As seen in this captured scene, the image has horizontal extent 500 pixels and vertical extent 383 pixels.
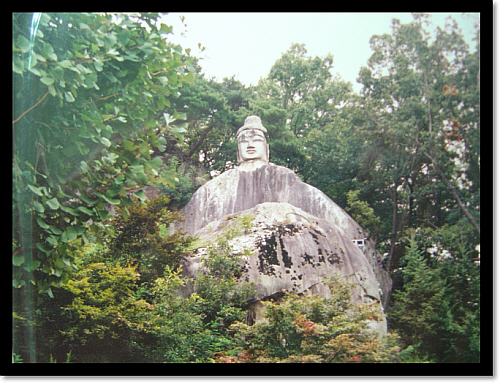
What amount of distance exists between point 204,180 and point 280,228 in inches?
49.0

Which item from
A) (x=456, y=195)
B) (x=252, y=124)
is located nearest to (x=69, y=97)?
(x=252, y=124)

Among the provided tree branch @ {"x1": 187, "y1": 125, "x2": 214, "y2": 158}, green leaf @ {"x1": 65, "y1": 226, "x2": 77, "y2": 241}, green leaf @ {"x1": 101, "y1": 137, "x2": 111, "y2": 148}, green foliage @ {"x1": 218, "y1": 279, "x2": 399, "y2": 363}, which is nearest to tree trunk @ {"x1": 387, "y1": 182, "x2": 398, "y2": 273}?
green foliage @ {"x1": 218, "y1": 279, "x2": 399, "y2": 363}

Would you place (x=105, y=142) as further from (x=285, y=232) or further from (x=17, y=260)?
(x=285, y=232)

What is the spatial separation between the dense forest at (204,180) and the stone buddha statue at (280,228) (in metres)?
0.16

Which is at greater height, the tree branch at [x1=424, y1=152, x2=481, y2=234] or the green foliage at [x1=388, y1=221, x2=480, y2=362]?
the tree branch at [x1=424, y1=152, x2=481, y2=234]

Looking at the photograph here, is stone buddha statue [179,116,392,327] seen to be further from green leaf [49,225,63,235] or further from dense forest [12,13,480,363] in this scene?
green leaf [49,225,63,235]

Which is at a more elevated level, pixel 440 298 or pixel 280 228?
pixel 280 228

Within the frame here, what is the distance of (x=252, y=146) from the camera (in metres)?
6.67

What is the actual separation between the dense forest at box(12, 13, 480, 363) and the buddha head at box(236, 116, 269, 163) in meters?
0.12

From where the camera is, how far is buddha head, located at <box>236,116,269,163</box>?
6.55 m

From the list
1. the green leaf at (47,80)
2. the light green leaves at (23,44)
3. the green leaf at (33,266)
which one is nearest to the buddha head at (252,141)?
the green leaf at (47,80)

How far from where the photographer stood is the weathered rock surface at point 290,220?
18.9ft
